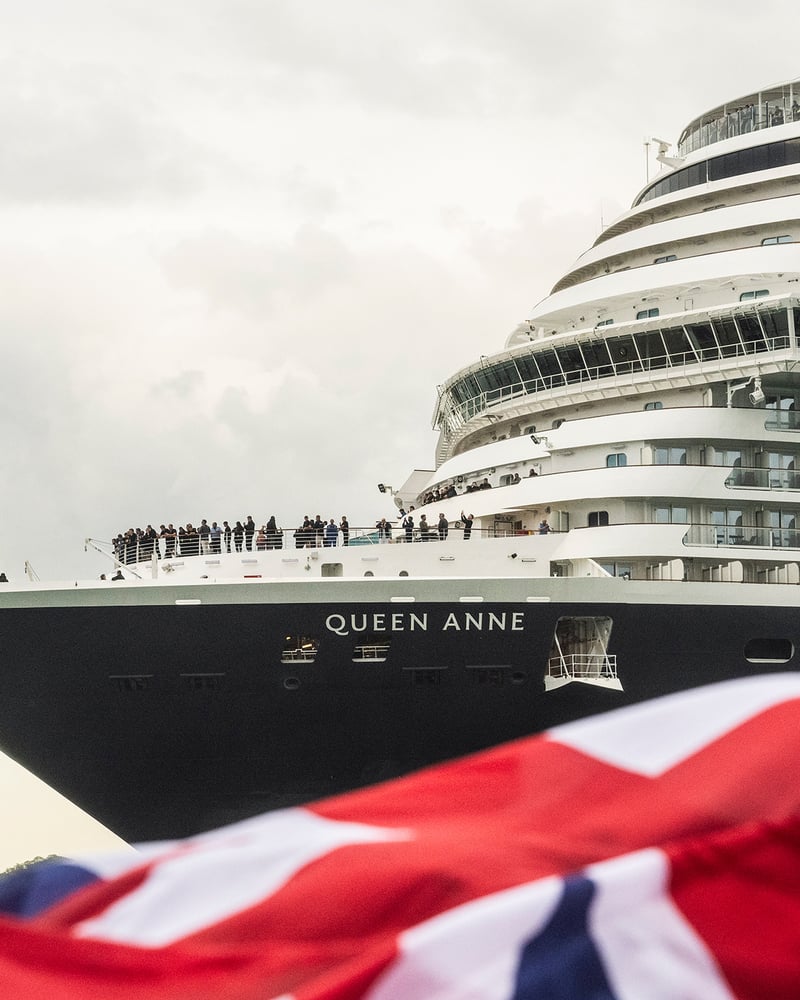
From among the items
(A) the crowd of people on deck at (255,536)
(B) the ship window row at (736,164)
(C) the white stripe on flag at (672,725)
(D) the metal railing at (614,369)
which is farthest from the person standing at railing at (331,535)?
(C) the white stripe on flag at (672,725)

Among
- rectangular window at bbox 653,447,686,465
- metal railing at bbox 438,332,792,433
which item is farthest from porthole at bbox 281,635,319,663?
metal railing at bbox 438,332,792,433

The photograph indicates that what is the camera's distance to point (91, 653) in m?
19.7

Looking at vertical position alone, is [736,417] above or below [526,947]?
above

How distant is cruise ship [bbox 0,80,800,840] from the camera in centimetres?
1942

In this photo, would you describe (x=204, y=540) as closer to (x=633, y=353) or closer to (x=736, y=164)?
(x=633, y=353)

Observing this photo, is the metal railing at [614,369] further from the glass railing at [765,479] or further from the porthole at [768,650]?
the porthole at [768,650]

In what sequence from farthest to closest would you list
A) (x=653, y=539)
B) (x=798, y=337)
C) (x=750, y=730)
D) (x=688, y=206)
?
(x=688, y=206), (x=798, y=337), (x=653, y=539), (x=750, y=730)

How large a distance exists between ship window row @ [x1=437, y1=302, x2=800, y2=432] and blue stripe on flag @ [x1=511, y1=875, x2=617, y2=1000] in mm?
22383

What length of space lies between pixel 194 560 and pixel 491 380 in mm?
7987

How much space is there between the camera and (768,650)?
2056 centimetres

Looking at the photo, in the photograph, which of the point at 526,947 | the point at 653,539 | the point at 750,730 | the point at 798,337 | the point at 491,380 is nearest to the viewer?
the point at 526,947

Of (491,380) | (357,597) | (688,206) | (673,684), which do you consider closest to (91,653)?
(357,597)

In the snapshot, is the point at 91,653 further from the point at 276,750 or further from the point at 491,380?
the point at 491,380

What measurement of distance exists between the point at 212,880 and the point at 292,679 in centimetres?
1711
